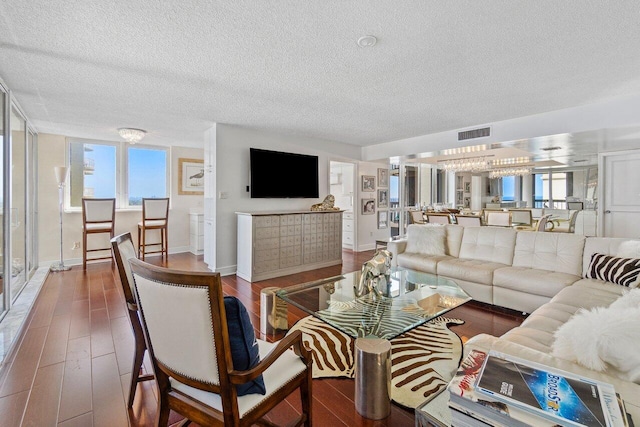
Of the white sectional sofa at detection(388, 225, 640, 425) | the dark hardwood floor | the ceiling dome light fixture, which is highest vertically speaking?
the ceiling dome light fixture

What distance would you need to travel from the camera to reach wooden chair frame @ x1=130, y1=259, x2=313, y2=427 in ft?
3.22

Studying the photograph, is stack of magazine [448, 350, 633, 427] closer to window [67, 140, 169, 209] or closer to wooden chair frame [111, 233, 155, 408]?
wooden chair frame [111, 233, 155, 408]

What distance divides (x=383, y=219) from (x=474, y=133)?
305cm

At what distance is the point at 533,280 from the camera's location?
2836 millimetres

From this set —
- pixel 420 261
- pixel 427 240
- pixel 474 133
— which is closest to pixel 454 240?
pixel 427 240

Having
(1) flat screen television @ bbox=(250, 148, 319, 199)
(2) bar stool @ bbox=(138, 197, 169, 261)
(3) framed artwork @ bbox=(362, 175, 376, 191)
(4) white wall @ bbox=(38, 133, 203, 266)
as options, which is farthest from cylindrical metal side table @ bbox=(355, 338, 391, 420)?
(4) white wall @ bbox=(38, 133, 203, 266)

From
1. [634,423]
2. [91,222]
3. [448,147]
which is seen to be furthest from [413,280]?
[91,222]

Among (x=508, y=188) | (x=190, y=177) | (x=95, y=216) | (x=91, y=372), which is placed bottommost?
(x=91, y=372)

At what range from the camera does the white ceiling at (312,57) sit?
183 cm

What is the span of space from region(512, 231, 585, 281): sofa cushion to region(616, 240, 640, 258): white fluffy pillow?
0.99 ft

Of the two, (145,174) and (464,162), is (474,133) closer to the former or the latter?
(464,162)

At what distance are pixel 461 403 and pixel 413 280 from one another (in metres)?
2.07

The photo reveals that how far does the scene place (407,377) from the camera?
197 centimetres

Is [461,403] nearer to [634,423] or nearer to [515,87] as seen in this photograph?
[634,423]
